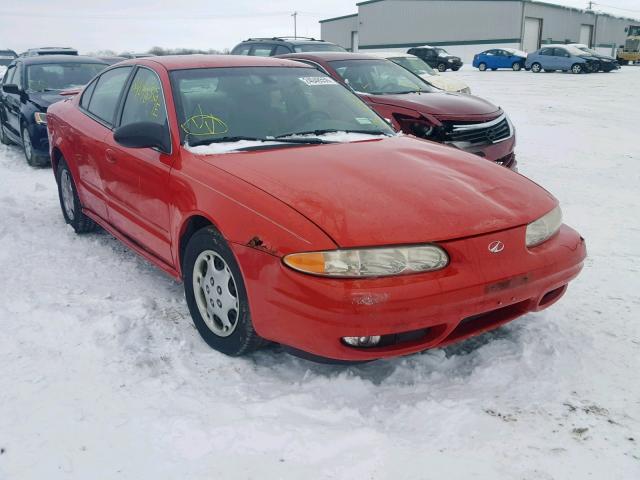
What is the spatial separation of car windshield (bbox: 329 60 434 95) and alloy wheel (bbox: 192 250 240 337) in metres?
4.96

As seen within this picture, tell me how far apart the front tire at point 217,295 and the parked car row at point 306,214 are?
1 cm

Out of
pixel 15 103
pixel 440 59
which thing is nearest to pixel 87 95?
pixel 15 103

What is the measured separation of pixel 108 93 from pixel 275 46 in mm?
6920

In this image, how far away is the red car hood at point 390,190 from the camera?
249 cm

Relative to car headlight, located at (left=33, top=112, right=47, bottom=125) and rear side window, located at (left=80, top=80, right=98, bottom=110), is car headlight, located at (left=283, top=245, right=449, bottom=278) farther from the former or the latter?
car headlight, located at (left=33, top=112, right=47, bottom=125)

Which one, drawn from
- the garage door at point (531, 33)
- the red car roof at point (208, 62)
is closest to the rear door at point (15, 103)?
the red car roof at point (208, 62)

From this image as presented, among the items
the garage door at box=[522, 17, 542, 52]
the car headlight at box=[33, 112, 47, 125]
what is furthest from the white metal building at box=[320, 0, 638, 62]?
the car headlight at box=[33, 112, 47, 125]

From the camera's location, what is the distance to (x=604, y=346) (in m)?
3.03

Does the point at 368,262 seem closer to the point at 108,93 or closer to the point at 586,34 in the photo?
the point at 108,93

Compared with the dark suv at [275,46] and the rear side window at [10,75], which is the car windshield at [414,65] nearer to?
the dark suv at [275,46]

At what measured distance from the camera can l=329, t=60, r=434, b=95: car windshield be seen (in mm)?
7508

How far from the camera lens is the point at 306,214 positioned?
2506mm

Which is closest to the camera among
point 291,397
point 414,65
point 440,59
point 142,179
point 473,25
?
point 291,397

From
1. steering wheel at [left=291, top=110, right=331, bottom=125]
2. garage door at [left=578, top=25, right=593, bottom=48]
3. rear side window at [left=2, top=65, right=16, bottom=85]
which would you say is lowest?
steering wheel at [left=291, top=110, right=331, bottom=125]
